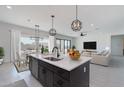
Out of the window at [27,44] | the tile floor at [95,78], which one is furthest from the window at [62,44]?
the tile floor at [95,78]

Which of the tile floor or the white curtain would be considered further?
the white curtain

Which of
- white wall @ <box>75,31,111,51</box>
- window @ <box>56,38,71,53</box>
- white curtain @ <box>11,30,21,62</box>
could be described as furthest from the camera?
window @ <box>56,38,71,53</box>

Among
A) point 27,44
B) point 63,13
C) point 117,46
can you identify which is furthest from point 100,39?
point 27,44

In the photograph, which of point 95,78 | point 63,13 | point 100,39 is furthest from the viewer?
point 100,39

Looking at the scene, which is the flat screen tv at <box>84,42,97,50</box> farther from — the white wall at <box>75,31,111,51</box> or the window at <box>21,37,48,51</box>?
the window at <box>21,37,48,51</box>

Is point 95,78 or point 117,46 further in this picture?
point 117,46

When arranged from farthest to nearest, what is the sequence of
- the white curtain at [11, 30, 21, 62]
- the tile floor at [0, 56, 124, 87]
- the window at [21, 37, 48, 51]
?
the window at [21, 37, 48, 51] < the white curtain at [11, 30, 21, 62] < the tile floor at [0, 56, 124, 87]

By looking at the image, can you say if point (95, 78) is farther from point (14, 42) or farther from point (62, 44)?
point (62, 44)

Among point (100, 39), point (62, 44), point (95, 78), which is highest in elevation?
point (100, 39)

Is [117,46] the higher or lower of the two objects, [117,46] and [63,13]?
the lower

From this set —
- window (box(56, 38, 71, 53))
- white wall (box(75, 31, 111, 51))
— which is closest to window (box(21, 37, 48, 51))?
window (box(56, 38, 71, 53))

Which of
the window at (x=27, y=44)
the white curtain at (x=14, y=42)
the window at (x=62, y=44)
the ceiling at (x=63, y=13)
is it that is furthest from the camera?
the window at (x=62, y=44)

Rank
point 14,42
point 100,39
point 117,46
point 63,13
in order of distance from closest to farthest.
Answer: point 63,13 < point 14,42 < point 100,39 < point 117,46

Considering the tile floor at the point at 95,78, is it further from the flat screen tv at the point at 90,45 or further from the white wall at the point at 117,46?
the white wall at the point at 117,46
